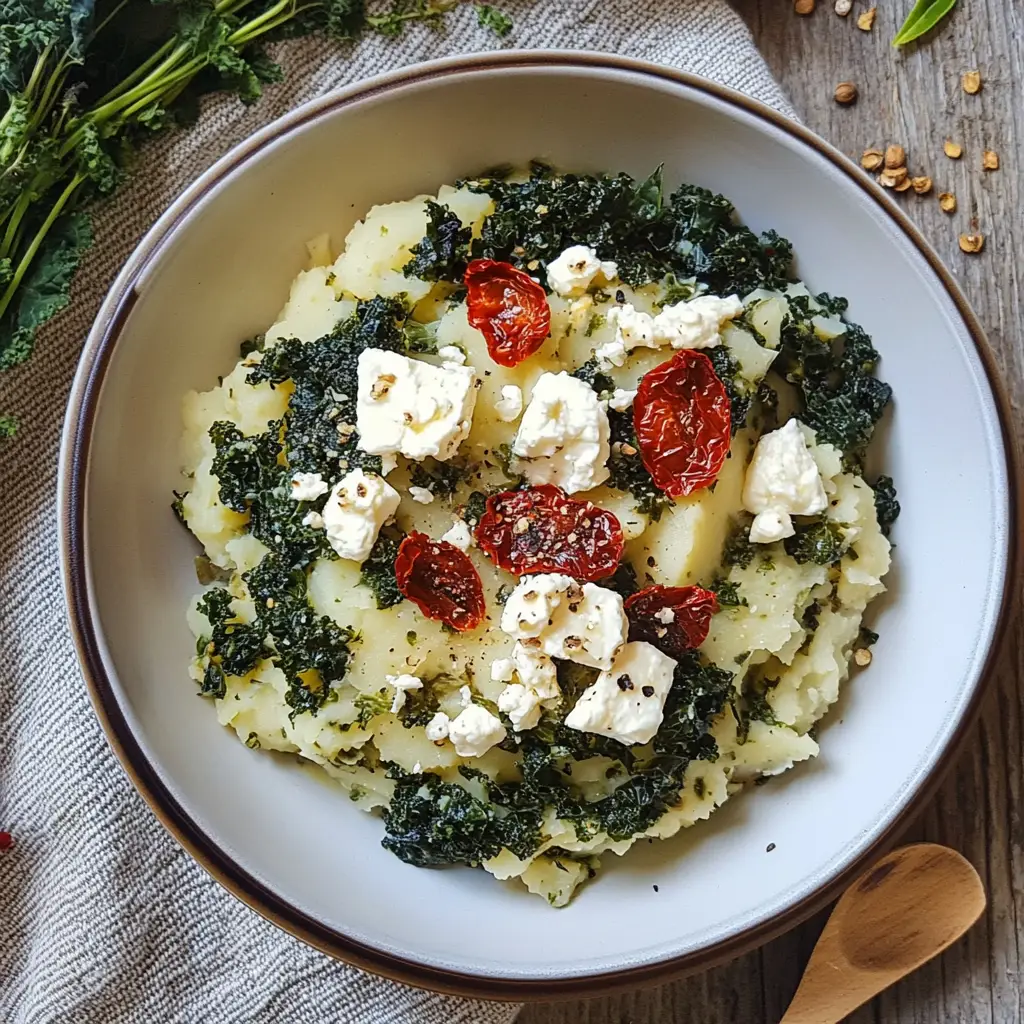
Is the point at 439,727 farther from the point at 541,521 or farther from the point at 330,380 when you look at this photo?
the point at 330,380

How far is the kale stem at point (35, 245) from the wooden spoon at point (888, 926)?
3.40 m

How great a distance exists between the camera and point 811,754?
3.26 meters

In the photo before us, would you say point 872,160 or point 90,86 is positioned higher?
point 90,86

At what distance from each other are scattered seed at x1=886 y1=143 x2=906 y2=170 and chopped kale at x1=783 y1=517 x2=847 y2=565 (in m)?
1.43

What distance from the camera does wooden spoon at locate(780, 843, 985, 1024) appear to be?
3.60 metres

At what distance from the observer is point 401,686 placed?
3072mm

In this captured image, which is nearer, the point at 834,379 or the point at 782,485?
the point at 782,485

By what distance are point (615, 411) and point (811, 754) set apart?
48.0 inches

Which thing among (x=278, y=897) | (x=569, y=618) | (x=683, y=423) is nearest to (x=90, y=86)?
(x=683, y=423)

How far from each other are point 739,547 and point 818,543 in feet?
0.77

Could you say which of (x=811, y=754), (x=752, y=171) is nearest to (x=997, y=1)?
(x=752, y=171)

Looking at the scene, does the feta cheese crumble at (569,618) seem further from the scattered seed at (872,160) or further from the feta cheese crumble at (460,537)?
the scattered seed at (872,160)

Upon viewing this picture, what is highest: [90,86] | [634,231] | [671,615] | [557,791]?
[90,86]

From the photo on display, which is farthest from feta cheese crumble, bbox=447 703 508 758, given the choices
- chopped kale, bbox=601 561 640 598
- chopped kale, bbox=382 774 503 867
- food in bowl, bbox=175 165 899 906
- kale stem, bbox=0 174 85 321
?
kale stem, bbox=0 174 85 321
